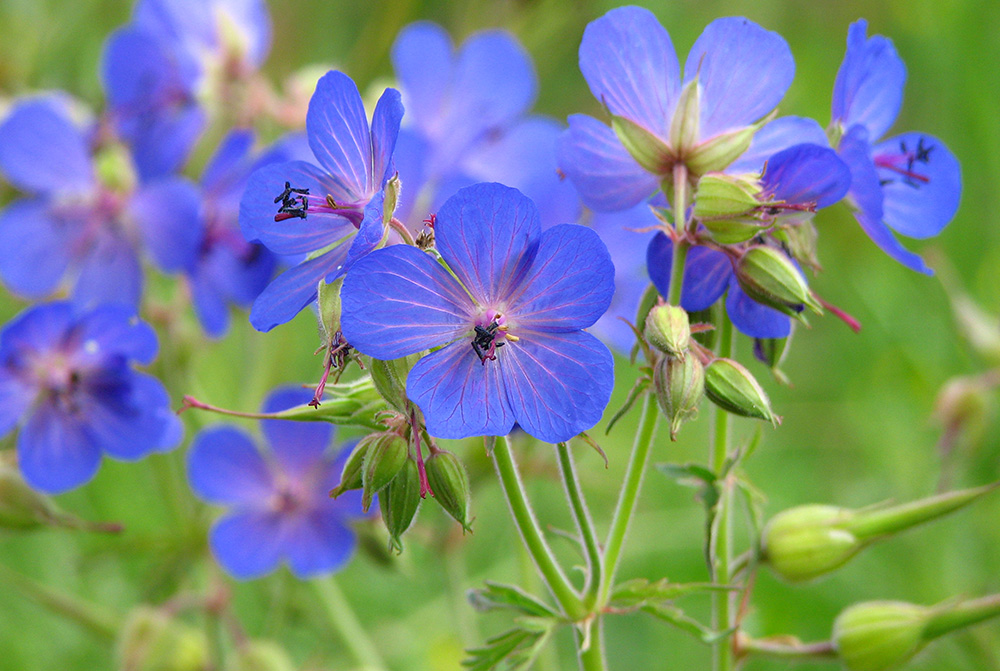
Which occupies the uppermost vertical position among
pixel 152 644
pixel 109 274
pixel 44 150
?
pixel 44 150

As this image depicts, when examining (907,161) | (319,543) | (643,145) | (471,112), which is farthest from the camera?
(471,112)

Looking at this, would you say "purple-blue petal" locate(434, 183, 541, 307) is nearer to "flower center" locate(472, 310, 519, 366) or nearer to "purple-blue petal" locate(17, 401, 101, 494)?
"flower center" locate(472, 310, 519, 366)

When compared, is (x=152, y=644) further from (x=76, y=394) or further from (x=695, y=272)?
(x=695, y=272)

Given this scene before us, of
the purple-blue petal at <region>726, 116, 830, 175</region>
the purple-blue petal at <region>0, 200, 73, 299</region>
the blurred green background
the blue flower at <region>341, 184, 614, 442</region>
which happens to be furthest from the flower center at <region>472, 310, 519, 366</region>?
the purple-blue petal at <region>0, 200, 73, 299</region>

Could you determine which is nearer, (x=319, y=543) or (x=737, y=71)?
(x=737, y=71)

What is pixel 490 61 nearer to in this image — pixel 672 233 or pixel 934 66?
pixel 672 233

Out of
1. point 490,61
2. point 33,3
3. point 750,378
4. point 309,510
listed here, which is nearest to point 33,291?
point 309,510

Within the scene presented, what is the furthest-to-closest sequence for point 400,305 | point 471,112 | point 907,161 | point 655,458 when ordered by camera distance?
point 655,458 < point 471,112 < point 907,161 < point 400,305

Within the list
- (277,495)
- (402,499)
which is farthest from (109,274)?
(402,499)
